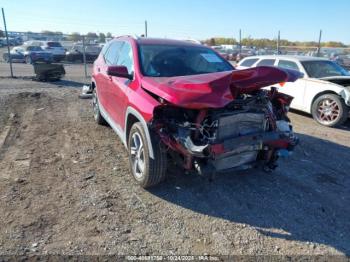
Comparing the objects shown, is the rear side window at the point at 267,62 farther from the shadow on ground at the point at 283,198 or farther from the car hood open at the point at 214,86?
the car hood open at the point at 214,86

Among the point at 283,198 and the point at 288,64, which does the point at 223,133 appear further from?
the point at 288,64

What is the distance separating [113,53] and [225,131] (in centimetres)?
313

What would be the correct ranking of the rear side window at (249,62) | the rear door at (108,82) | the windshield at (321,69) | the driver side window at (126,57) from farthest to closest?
the rear side window at (249,62) → the windshield at (321,69) → the rear door at (108,82) → the driver side window at (126,57)

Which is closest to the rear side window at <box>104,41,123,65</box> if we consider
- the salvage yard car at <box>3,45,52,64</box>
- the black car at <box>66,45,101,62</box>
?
the salvage yard car at <box>3,45,52,64</box>

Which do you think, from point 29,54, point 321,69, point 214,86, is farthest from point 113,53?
point 29,54

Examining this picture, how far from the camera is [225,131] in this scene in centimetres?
328

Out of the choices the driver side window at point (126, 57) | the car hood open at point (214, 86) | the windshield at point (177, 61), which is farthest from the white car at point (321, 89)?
the driver side window at point (126, 57)

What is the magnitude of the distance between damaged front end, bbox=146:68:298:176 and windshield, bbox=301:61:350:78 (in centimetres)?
489

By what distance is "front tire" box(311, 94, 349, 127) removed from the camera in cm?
688

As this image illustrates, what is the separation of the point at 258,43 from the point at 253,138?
32.0m

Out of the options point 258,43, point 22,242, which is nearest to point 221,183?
point 22,242

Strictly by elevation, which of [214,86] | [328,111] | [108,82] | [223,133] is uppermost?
[214,86]

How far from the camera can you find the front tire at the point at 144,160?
3512 millimetres

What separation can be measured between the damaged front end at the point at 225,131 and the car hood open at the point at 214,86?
0.7 inches
